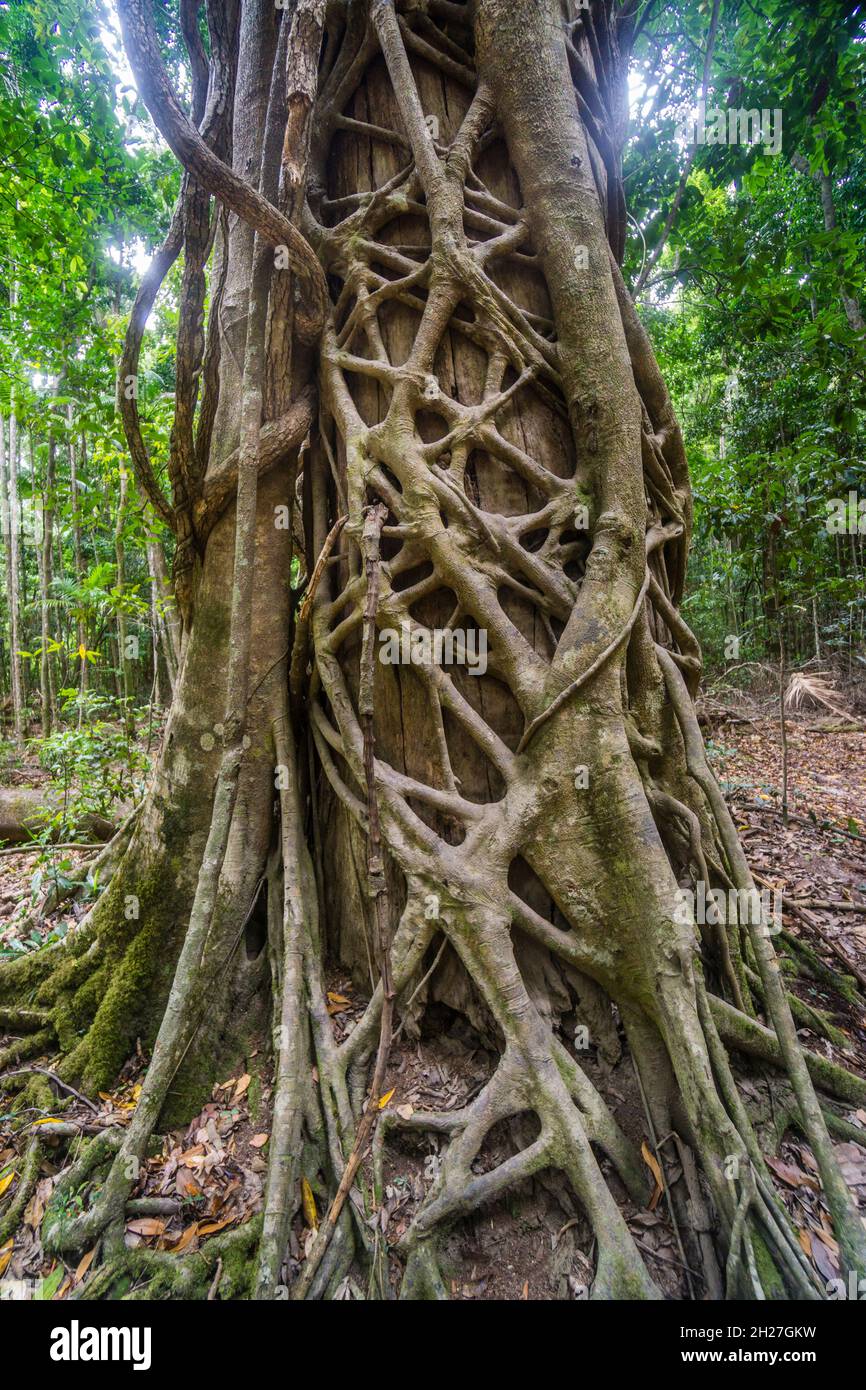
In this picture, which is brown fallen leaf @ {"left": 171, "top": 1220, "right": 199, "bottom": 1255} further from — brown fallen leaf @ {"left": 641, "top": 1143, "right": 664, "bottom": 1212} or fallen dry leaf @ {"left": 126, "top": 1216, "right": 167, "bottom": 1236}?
brown fallen leaf @ {"left": 641, "top": 1143, "right": 664, "bottom": 1212}

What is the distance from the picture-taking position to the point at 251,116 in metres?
2.73

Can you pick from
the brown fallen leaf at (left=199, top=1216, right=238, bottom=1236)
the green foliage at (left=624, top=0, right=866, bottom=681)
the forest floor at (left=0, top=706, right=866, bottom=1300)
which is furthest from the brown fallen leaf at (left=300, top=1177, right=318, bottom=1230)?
the green foliage at (left=624, top=0, right=866, bottom=681)

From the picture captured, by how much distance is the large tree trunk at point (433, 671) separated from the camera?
1755 mm

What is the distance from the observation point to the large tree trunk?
175 centimetres

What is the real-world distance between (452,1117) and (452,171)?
3.35 m

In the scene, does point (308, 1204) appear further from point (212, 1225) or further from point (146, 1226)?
point (146, 1226)

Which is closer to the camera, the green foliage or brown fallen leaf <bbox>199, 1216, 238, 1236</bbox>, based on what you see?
brown fallen leaf <bbox>199, 1216, 238, 1236</bbox>

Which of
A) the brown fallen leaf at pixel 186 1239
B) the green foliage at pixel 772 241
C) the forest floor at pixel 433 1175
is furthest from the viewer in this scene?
the green foliage at pixel 772 241

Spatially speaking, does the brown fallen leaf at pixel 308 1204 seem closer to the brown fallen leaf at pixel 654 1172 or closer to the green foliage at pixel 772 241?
the brown fallen leaf at pixel 654 1172

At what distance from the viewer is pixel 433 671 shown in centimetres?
211

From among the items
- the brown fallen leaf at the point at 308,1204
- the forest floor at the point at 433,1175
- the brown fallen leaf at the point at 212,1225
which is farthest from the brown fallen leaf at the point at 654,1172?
the brown fallen leaf at the point at 212,1225

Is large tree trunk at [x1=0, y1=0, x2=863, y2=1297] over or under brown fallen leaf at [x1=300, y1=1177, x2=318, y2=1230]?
over

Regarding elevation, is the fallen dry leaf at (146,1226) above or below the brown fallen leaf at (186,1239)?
above

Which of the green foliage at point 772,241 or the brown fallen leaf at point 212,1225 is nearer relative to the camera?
the brown fallen leaf at point 212,1225
